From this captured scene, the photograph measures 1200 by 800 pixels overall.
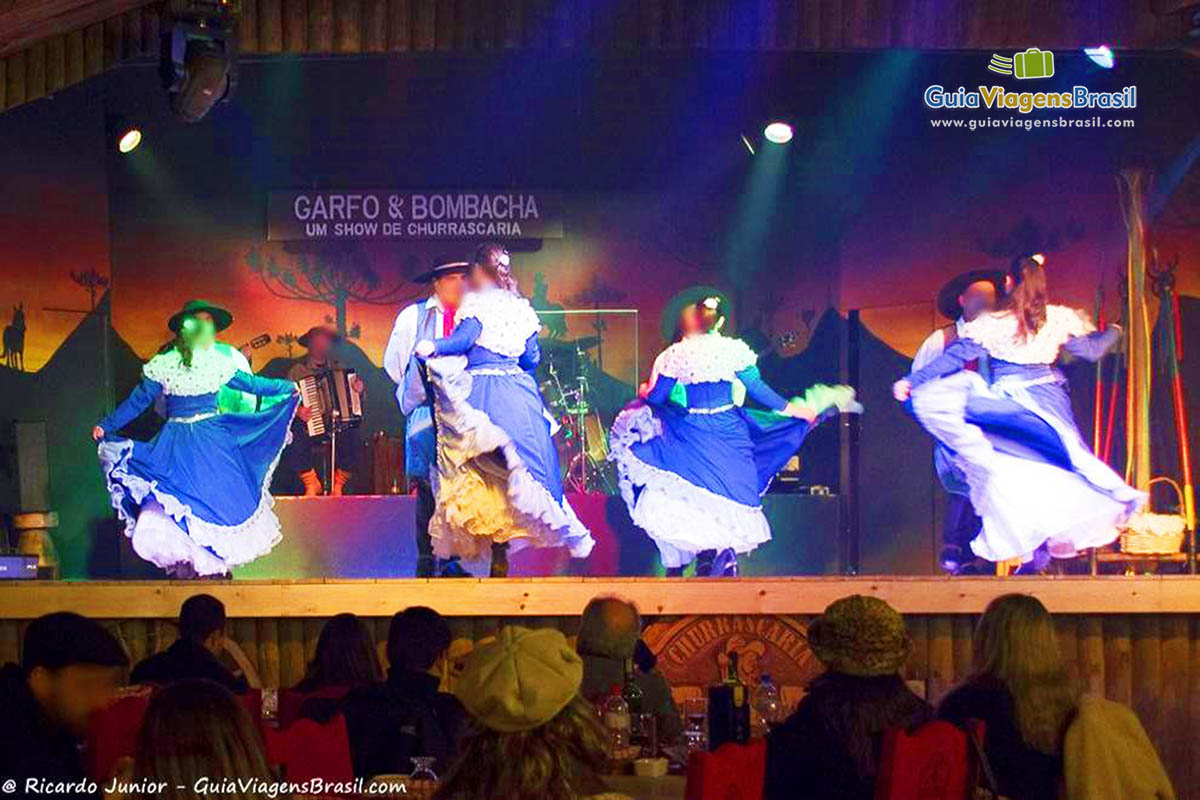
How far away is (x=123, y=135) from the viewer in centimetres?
1062

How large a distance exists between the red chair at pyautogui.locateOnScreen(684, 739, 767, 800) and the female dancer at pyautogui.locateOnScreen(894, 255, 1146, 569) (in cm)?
585

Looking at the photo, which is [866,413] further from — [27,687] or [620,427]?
[27,687]

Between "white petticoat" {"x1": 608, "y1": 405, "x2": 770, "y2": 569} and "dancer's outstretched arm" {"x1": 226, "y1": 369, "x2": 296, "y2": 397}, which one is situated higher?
"dancer's outstretched arm" {"x1": 226, "y1": 369, "x2": 296, "y2": 397}

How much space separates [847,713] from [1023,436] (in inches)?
215

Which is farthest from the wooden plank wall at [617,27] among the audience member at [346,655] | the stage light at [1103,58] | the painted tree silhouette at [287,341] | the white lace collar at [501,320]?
the audience member at [346,655]

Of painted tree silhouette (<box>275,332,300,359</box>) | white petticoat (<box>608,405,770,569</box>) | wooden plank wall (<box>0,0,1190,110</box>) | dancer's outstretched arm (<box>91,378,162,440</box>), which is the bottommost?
white petticoat (<box>608,405,770,569</box>)

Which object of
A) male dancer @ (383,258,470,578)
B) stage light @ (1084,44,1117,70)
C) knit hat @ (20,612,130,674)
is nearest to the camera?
knit hat @ (20,612,130,674)

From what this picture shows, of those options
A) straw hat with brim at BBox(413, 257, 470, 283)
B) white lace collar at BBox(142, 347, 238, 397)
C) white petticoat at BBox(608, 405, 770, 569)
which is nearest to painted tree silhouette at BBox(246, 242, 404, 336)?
straw hat with brim at BBox(413, 257, 470, 283)

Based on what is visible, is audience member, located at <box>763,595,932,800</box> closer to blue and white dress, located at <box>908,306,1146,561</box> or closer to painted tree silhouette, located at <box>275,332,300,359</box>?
blue and white dress, located at <box>908,306,1146,561</box>

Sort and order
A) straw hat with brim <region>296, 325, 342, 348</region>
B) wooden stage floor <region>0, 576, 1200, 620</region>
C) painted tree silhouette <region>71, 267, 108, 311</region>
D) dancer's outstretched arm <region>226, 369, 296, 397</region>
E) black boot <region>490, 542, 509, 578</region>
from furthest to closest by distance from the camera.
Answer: straw hat with brim <region>296, 325, 342, 348</region> < painted tree silhouette <region>71, 267, 108, 311</region> < dancer's outstretched arm <region>226, 369, 296, 397</region> < black boot <region>490, 542, 509, 578</region> < wooden stage floor <region>0, 576, 1200, 620</region>

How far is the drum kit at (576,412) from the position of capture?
10.7 meters

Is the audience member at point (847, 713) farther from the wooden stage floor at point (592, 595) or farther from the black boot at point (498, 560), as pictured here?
the black boot at point (498, 560)

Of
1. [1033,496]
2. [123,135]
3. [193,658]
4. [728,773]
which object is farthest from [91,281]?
[728,773]

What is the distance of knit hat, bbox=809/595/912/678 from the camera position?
13.3ft
